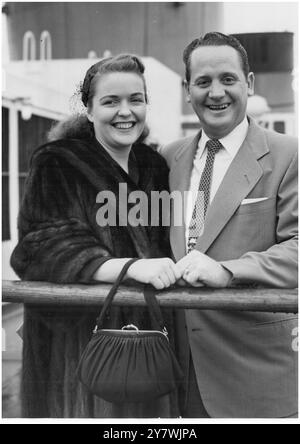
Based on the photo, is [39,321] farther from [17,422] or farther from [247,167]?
[247,167]

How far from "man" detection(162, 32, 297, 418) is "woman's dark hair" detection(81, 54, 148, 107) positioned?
8.1 inches

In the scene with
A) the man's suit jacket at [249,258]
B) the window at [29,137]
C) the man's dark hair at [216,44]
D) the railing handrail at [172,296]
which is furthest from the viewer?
the window at [29,137]

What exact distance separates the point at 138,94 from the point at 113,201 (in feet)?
1.49

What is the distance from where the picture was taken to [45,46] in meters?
2.35

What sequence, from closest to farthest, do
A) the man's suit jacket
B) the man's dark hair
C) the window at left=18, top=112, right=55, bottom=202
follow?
1. the man's suit jacket
2. the man's dark hair
3. the window at left=18, top=112, right=55, bottom=202

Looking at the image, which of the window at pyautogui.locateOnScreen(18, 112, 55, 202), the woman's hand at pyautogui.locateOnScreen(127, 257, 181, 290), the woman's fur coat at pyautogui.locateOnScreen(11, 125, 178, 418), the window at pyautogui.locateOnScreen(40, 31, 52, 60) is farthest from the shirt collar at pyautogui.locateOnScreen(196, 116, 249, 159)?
the window at pyautogui.locateOnScreen(40, 31, 52, 60)

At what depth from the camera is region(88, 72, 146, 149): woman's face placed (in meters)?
2.18

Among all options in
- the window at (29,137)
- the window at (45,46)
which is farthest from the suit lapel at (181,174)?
the window at (45,46)

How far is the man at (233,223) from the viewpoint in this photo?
6.81 ft

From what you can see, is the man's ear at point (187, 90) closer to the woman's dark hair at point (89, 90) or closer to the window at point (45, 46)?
the woman's dark hair at point (89, 90)

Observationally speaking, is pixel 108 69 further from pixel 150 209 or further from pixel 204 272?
pixel 204 272

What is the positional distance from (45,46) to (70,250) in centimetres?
94

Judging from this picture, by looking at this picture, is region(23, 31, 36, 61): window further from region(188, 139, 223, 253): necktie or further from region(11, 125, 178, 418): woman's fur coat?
region(188, 139, 223, 253): necktie

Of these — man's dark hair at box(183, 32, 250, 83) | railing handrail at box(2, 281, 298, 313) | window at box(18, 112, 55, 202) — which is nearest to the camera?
railing handrail at box(2, 281, 298, 313)
